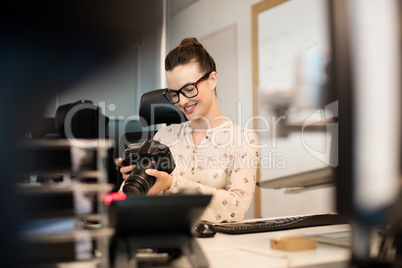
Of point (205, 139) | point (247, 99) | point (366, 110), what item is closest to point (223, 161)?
point (205, 139)

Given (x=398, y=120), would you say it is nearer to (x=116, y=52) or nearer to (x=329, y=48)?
(x=329, y=48)

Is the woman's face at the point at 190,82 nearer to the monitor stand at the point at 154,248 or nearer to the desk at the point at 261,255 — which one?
the desk at the point at 261,255

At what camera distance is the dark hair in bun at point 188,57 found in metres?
1.52

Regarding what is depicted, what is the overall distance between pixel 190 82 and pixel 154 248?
968 millimetres

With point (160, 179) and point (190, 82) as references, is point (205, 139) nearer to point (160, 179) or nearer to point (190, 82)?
point (190, 82)

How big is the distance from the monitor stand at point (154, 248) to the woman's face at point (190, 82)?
920mm

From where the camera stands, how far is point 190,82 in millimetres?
1499

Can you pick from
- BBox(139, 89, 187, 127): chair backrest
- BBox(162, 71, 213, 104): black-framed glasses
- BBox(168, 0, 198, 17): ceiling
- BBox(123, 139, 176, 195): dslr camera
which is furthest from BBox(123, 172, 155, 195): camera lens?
BBox(168, 0, 198, 17): ceiling

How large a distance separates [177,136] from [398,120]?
4.30 ft

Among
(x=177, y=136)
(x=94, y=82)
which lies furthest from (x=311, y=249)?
(x=177, y=136)

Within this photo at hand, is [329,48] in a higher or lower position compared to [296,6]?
lower

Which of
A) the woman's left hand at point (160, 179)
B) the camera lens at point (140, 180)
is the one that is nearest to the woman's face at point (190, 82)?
the woman's left hand at point (160, 179)

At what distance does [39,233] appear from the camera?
369mm

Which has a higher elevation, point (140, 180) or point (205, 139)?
point (205, 139)
